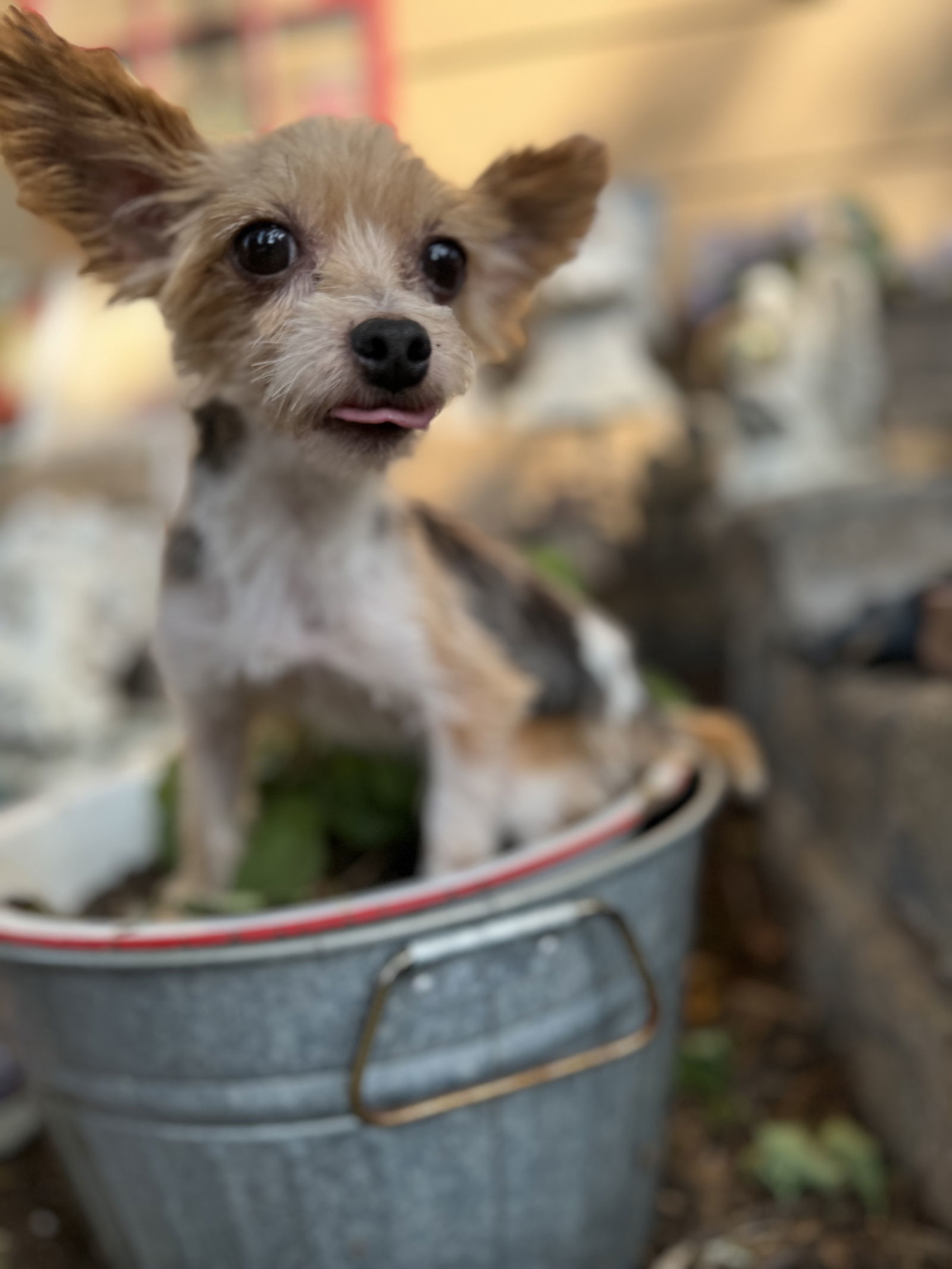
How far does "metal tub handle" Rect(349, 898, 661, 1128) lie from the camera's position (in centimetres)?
67

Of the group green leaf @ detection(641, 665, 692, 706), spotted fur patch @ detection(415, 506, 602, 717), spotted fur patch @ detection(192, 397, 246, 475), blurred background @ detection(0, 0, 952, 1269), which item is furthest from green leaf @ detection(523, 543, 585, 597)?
spotted fur patch @ detection(192, 397, 246, 475)

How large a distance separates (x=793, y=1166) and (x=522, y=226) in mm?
912

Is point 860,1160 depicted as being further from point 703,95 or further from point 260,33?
point 260,33

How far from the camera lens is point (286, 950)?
2.15 ft

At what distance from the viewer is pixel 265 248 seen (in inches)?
20.6

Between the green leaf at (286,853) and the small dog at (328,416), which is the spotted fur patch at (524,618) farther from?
the green leaf at (286,853)

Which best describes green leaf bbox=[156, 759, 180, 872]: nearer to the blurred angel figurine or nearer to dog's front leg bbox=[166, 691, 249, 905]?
dog's front leg bbox=[166, 691, 249, 905]

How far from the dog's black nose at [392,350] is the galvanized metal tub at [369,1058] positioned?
360 mm

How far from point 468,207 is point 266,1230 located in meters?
0.71

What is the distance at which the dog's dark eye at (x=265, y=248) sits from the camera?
0.52 m

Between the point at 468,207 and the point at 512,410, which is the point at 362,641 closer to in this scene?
the point at 468,207

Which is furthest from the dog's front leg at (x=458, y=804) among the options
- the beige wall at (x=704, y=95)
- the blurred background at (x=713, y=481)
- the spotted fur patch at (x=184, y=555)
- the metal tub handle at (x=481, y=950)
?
the beige wall at (x=704, y=95)

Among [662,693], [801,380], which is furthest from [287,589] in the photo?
[801,380]

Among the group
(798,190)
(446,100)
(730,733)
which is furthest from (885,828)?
(446,100)
